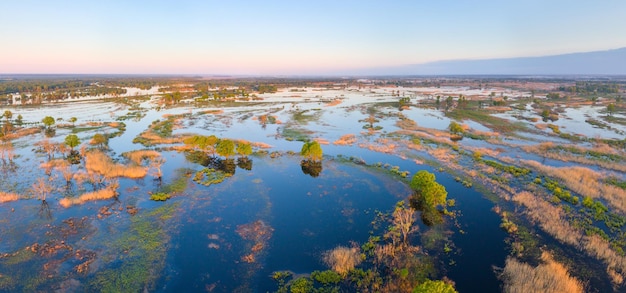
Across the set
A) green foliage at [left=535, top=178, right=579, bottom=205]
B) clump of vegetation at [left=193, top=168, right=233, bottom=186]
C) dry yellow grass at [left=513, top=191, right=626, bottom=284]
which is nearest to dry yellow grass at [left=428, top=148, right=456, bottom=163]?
green foliage at [left=535, top=178, right=579, bottom=205]

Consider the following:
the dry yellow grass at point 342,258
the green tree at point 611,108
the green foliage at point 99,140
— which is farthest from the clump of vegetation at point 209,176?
the green tree at point 611,108

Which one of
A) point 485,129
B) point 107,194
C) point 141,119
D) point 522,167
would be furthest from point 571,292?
point 141,119

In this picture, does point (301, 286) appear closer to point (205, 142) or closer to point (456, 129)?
point (205, 142)

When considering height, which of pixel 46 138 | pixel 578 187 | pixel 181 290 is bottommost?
pixel 181 290

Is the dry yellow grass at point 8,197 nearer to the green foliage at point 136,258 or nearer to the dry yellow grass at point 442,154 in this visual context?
the green foliage at point 136,258

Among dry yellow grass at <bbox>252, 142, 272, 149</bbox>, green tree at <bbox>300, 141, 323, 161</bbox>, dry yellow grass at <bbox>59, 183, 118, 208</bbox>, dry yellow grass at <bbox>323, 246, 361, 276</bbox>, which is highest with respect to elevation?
green tree at <bbox>300, 141, 323, 161</bbox>

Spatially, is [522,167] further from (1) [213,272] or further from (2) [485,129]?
(1) [213,272]

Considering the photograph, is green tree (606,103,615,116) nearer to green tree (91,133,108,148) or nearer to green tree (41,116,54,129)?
green tree (91,133,108,148)
